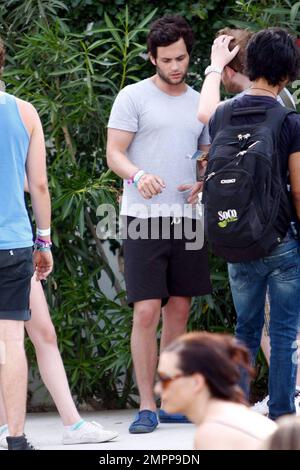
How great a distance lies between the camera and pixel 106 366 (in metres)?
6.73

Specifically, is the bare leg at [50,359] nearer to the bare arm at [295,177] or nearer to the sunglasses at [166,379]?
the bare arm at [295,177]

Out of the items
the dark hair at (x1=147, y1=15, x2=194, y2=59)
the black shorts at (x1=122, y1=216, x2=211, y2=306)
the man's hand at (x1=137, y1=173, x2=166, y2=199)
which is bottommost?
the black shorts at (x1=122, y1=216, x2=211, y2=306)

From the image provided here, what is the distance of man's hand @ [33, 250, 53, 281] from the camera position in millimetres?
5230

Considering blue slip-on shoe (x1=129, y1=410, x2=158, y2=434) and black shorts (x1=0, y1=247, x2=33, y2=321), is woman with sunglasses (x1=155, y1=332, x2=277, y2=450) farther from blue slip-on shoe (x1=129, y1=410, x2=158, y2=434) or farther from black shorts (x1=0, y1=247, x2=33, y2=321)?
blue slip-on shoe (x1=129, y1=410, x2=158, y2=434)

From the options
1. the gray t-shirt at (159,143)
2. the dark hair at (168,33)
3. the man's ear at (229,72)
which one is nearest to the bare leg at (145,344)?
the gray t-shirt at (159,143)

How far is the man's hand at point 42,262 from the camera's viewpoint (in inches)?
206

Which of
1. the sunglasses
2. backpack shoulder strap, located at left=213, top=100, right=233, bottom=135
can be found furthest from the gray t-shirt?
the sunglasses

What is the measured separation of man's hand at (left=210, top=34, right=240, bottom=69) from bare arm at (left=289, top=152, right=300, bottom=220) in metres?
0.84

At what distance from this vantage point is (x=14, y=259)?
192 inches

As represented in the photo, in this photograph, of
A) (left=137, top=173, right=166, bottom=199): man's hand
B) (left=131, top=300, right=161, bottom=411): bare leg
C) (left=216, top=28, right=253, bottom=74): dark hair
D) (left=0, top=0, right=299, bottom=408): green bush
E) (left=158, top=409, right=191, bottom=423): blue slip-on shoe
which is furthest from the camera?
(left=0, top=0, right=299, bottom=408): green bush

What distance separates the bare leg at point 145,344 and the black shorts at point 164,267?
2.2 inches

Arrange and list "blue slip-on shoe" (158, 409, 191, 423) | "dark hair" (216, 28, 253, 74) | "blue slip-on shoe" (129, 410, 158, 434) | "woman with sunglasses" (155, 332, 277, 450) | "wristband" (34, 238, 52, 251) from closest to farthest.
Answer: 1. "woman with sunglasses" (155, 332, 277, 450)
2. "wristband" (34, 238, 52, 251)
3. "dark hair" (216, 28, 253, 74)
4. "blue slip-on shoe" (129, 410, 158, 434)
5. "blue slip-on shoe" (158, 409, 191, 423)

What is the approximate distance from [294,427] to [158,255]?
3.17 m

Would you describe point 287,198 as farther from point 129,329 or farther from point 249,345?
point 129,329
